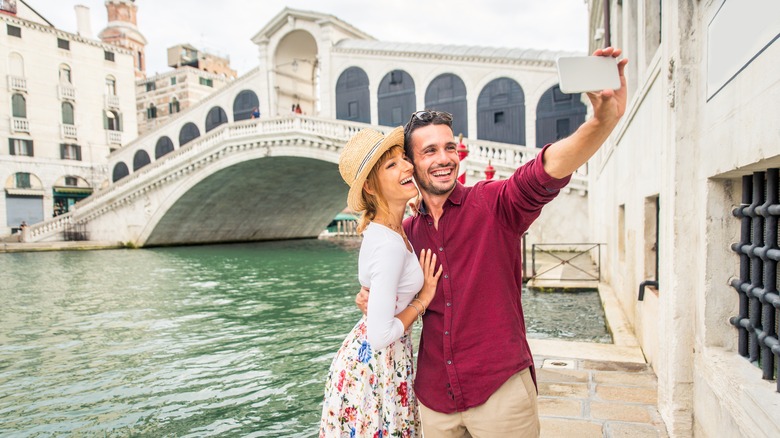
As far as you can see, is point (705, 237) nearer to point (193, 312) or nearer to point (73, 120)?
point (193, 312)

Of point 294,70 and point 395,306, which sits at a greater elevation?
point 294,70

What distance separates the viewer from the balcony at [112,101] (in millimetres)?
32219

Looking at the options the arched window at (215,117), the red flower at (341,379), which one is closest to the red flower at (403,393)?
the red flower at (341,379)

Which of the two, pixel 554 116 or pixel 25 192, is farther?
pixel 25 192

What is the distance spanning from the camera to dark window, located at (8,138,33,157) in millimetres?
28016

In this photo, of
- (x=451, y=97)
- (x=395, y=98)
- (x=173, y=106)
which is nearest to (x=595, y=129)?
(x=451, y=97)

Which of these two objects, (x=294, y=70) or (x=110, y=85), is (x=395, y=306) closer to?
(x=294, y=70)

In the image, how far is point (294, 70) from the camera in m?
28.6

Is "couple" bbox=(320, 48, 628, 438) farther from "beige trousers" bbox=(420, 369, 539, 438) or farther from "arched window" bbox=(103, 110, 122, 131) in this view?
"arched window" bbox=(103, 110, 122, 131)

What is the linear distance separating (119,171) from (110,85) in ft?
18.2

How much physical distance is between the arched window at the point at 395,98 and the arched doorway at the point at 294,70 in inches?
259

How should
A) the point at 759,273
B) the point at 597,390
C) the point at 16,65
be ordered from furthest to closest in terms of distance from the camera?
the point at 16,65 → the point at 597,390 → the point at 759,273

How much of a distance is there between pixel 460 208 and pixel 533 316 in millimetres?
5879

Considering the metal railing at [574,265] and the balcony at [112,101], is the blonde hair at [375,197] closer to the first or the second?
the metal railing at [574,265]
